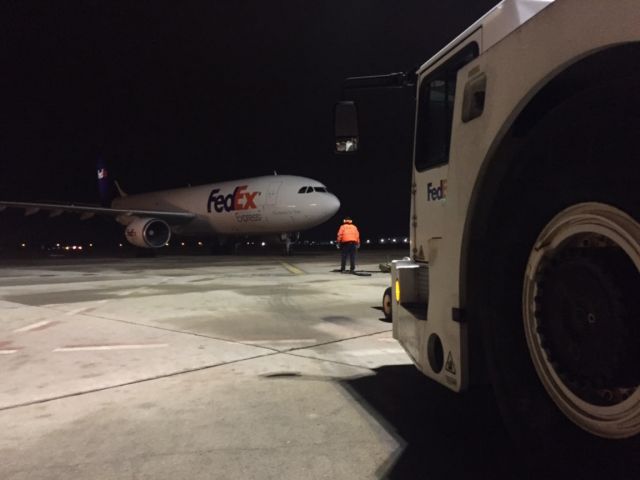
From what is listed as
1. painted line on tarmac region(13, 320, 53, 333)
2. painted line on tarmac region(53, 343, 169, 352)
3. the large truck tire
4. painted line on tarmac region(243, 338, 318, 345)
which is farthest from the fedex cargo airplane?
Result: the large truck tire

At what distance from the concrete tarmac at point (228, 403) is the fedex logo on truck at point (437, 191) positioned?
141 centimetres

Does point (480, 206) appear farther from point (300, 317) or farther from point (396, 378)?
point (300, 317)

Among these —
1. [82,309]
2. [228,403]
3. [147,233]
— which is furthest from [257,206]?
[228,403]

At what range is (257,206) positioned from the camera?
73.9 feet

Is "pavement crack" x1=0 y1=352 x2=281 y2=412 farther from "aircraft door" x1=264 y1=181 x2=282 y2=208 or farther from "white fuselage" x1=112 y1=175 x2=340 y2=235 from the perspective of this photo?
"aircraft door" x1=264 y1=181 x2=282 y2=208

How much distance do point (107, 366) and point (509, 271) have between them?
385 centimetres

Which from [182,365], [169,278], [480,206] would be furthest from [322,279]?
[480,206]

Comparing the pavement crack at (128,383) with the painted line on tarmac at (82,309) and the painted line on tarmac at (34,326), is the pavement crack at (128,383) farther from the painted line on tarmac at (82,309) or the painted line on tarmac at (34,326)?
the painted line on tarmac at (82,309)

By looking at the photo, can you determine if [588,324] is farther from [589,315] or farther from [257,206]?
[257,206]

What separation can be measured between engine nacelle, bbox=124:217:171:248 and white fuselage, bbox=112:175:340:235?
2.55 m

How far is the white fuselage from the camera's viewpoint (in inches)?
848

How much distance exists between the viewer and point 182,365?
4.55 meters

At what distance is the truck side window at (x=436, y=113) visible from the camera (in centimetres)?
295

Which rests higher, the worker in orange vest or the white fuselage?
the white fuselage
